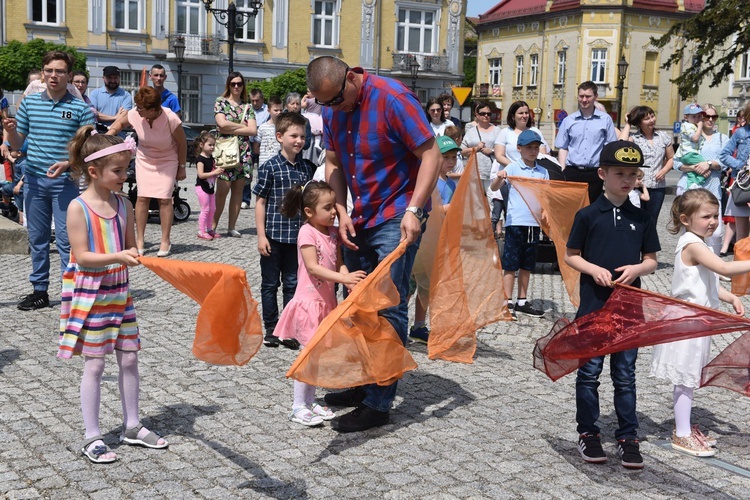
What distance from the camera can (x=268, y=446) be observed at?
5082mm

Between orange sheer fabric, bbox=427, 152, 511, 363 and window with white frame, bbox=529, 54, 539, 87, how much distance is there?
217ft

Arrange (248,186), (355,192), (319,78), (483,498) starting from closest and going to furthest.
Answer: (483,498) → (319,78) → (355,192) → (248,186)

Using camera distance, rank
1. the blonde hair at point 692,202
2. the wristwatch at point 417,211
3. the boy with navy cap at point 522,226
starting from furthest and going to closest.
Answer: the boy with navy cap at point 522,226 < the blonde hair at point 692,202 < the wristwatch at point 417,211

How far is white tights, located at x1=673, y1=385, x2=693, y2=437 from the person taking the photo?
5348 mm

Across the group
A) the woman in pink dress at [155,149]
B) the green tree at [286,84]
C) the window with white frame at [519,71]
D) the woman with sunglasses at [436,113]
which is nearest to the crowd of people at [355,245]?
the woman in pink dress at [155,149]

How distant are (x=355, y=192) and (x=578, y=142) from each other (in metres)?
5.71

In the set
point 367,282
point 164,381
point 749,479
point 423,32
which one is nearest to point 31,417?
point 164,381

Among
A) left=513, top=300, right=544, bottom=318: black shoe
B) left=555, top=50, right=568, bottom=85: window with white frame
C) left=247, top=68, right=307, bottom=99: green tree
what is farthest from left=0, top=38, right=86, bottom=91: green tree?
left=555, top=50, right=568, bottom=85: window with white frame

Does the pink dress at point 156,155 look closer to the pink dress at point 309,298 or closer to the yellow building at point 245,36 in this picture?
the pink dress at point 309,298

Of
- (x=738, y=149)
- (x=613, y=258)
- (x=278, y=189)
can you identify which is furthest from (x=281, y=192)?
(x=738, y=149)

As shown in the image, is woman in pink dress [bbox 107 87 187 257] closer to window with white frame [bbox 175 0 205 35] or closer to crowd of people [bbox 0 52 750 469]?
crowd of people [bbox 0 52 750 469]

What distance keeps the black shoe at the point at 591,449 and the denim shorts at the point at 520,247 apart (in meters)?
3.92

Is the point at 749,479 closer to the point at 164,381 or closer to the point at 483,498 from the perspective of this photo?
the point at 483,498

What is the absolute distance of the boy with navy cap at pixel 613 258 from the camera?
5027mm
